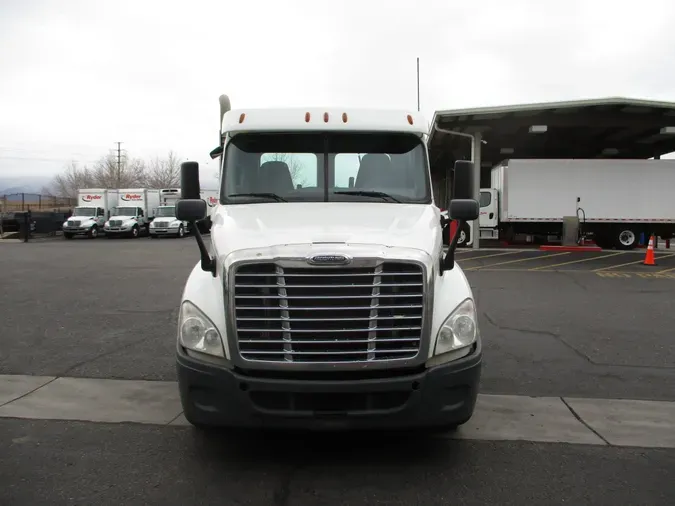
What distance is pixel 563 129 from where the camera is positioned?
2312cm

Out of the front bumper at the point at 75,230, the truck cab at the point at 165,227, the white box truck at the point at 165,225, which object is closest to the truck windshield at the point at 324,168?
the white box truck at the point at 165,225

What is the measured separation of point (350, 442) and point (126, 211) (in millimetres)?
35082

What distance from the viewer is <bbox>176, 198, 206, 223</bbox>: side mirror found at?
4320mm

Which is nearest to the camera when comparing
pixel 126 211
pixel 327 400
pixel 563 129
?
pixel 327 400

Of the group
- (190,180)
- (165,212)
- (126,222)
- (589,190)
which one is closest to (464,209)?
(190,180)

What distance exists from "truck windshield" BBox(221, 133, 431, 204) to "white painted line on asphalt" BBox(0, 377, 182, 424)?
6.36 feet

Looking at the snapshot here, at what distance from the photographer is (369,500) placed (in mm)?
3486

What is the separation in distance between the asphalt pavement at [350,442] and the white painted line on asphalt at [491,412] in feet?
0.23

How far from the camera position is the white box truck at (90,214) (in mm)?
34031

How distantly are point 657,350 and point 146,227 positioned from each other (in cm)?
3497

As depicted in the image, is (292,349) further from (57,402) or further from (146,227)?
(146,227)

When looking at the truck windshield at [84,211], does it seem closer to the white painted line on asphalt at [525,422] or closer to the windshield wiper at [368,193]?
the windshield wiper at [368,193]

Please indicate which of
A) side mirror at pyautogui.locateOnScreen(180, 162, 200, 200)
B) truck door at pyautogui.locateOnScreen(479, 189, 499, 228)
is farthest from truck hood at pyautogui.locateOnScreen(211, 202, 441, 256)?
truck door at pyautogui.locateOnScreen(479, 189, 499, 228)

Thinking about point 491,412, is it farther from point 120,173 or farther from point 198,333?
point 120,173
